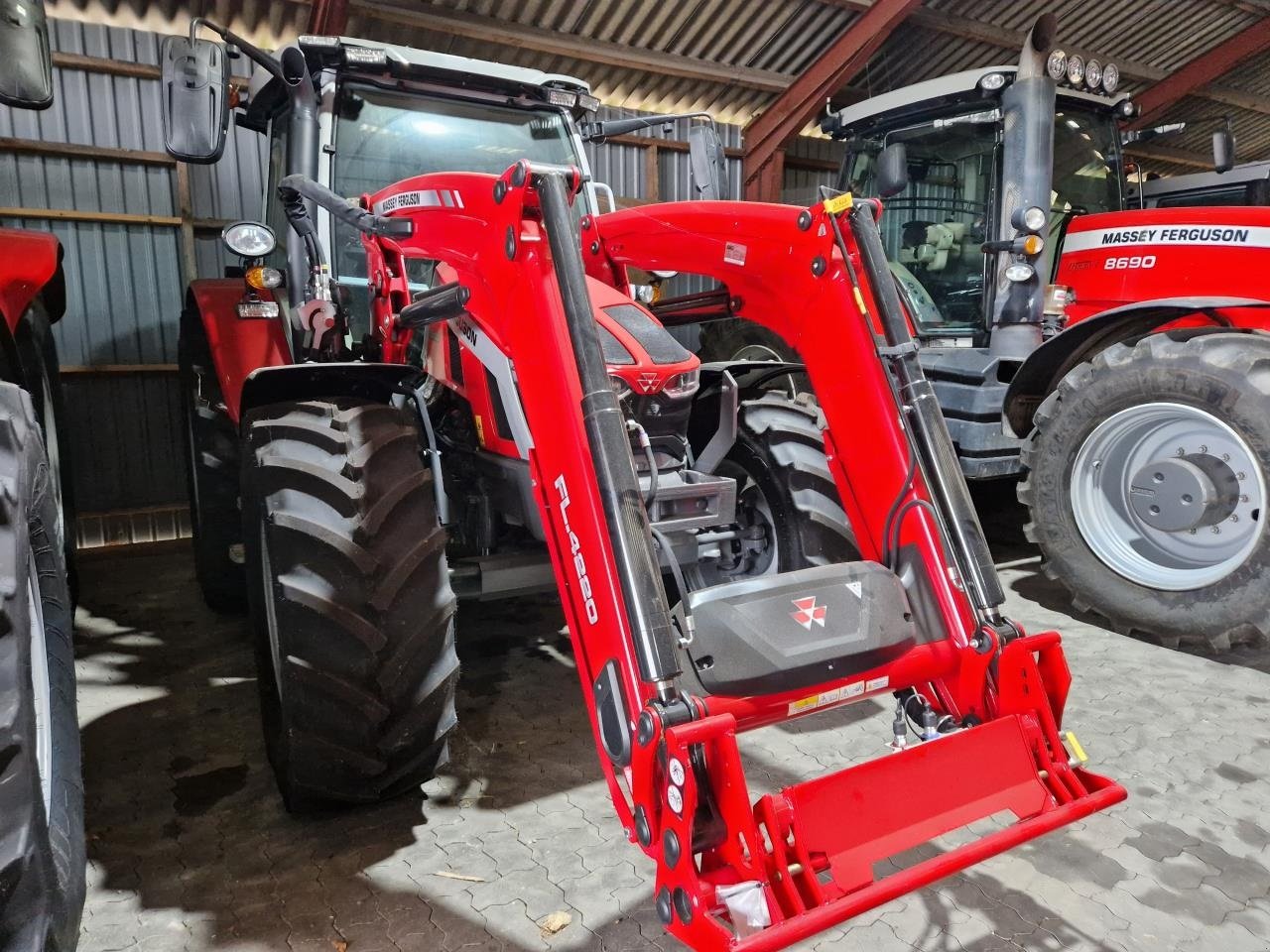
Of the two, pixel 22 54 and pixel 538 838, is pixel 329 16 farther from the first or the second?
pixel 538 838

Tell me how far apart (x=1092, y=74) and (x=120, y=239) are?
556 centimetres

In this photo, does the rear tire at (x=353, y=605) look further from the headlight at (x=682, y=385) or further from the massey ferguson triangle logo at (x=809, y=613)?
the massey ferguson triangle logo at (x=809, y=613)

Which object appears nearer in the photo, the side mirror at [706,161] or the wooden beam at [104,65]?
the side mirror at [706,161]

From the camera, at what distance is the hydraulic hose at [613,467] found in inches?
56.6

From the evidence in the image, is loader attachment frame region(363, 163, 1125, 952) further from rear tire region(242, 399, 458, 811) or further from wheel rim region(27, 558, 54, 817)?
wheel rim region(27, 558, 54, 817)

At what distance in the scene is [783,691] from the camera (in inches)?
65.2

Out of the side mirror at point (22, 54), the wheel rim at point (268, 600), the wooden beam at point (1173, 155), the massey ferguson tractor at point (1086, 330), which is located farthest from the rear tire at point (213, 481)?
the wooden beam at point (1173, 155)

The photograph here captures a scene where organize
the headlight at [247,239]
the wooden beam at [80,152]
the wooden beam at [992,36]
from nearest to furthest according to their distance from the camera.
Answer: the headlight at [247,239], the wooden beam at [80,152], the wooden beam at [992,36]

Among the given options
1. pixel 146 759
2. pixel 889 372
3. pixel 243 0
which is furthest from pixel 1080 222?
pixel 243 0

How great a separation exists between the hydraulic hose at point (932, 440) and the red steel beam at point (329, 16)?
464cm

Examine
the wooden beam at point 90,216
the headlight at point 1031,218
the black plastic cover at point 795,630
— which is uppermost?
the wooden beam at point 90,216

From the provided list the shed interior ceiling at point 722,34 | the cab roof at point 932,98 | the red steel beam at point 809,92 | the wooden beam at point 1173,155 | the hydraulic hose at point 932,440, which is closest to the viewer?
the hydraulic hose at point 932,440

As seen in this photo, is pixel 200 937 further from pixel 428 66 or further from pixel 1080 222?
pixel 1080 222

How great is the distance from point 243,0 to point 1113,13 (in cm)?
737
